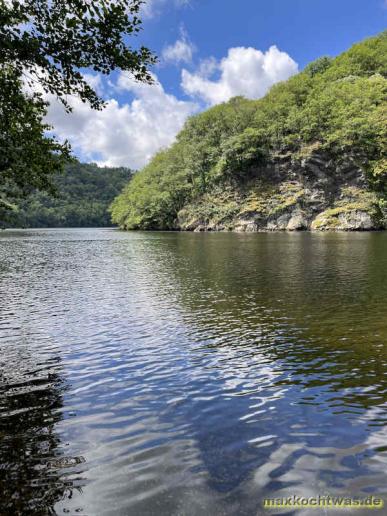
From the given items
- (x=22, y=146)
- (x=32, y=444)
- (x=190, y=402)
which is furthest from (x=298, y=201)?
(x=32, y=444)

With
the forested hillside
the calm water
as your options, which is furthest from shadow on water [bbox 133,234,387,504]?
the forested hillside

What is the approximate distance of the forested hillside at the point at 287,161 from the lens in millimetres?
113000

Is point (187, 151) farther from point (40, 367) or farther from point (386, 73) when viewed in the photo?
point (40, 367)

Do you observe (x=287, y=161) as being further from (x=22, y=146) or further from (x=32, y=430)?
(x=32, y=430)

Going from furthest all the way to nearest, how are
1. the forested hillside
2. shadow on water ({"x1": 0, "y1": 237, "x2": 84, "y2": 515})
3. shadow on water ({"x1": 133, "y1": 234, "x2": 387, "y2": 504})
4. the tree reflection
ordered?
the forested hillside, shadow on water ({"x1": 133, "y1": 234, "x2": 387, "y2": 504}), shadow on water ({"x1": 0, "y1": 237, "x2": 84, "y2": 515}), the tree reflection

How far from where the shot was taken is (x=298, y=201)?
118 metres

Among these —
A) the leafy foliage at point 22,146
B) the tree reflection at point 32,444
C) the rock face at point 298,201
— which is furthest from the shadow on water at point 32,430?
the rock face at point 298,201

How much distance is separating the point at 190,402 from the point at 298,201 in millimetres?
113940

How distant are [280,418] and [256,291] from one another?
18.0m

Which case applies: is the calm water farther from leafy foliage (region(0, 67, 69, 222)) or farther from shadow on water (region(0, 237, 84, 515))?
leafy foliage (region(0, 67, 69, 222))

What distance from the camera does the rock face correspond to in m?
108

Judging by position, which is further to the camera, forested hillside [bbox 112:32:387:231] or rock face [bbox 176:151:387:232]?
forested hillside [bbox 112:32:387:231]

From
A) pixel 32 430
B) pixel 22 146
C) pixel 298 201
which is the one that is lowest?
pixel 32 430

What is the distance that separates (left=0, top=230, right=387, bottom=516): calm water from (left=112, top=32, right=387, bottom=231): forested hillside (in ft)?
312
